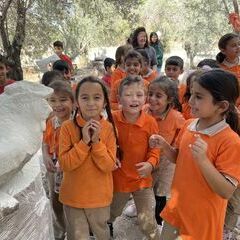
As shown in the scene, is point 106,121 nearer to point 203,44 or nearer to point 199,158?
point 199,158

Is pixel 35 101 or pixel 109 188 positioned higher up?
pixel 35 101

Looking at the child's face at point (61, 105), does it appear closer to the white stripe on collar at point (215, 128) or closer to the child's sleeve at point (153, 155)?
the child's sleeve at point (153, 155)

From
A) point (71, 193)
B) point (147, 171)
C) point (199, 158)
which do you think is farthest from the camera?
point (147, 171)

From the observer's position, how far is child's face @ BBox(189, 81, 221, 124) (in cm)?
198

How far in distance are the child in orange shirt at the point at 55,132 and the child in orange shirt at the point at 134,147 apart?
34 centimetres

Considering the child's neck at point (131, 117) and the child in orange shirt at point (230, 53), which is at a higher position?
the child in orange shirt at point (230, 53)

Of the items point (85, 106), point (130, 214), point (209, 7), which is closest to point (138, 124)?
point (85, 106)

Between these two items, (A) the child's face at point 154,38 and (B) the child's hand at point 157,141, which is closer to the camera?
(B) the child's hand at point 157,141

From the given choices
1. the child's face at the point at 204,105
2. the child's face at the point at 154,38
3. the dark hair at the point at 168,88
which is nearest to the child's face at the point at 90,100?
the child's face at the point at 204,105

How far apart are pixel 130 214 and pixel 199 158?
1800 mm

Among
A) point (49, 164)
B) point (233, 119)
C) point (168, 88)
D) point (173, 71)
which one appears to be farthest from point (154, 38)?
point (233, 119)

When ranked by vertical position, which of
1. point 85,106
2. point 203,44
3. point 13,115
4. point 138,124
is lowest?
point 203,44

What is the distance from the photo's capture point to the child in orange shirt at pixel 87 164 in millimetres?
2261

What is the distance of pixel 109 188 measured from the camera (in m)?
2.41
